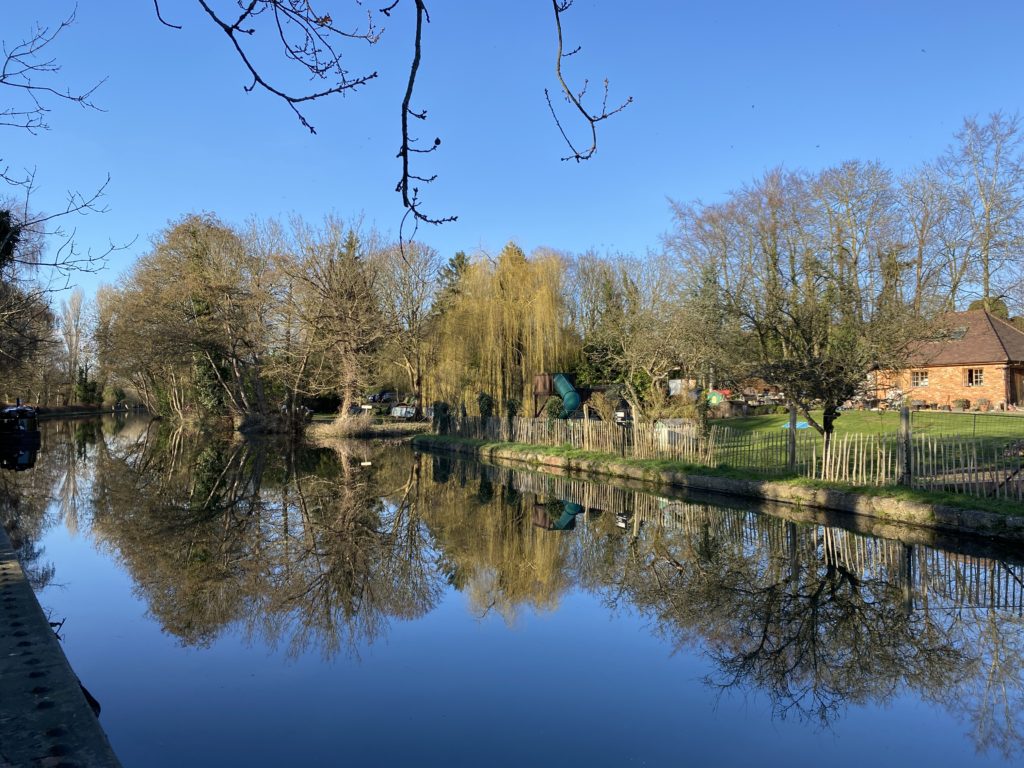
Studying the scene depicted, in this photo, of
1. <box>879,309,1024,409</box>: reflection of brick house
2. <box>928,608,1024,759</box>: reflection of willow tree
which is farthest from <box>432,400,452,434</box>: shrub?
<box>928,608,1024,759</box>: reflection of willow tree

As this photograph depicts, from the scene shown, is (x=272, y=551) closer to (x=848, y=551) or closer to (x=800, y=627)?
(x=800, y=627)

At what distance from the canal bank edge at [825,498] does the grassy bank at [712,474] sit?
3 centimetres

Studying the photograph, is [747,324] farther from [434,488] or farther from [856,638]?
[856,638]

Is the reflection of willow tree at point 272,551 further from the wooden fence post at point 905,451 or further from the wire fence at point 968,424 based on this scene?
the wire fence at point 968,424

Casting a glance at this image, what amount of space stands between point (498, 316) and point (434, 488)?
1485cm

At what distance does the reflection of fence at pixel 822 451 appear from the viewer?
40.1 feet

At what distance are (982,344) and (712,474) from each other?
25354 mm

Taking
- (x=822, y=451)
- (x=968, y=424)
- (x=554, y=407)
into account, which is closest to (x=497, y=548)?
(x=822, y=451)

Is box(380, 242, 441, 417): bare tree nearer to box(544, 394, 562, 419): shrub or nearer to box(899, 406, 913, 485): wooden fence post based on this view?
box(544, 394, 562, 419): shrub

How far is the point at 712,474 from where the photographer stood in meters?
16.1

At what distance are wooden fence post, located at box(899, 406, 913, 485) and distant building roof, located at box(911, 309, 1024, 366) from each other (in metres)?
23.0

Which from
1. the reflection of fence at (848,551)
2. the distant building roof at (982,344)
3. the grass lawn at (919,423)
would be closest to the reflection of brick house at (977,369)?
the distant building roof at (982,344)

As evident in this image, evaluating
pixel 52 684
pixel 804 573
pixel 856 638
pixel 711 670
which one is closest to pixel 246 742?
pixel 52 684

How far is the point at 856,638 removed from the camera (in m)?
6.25
